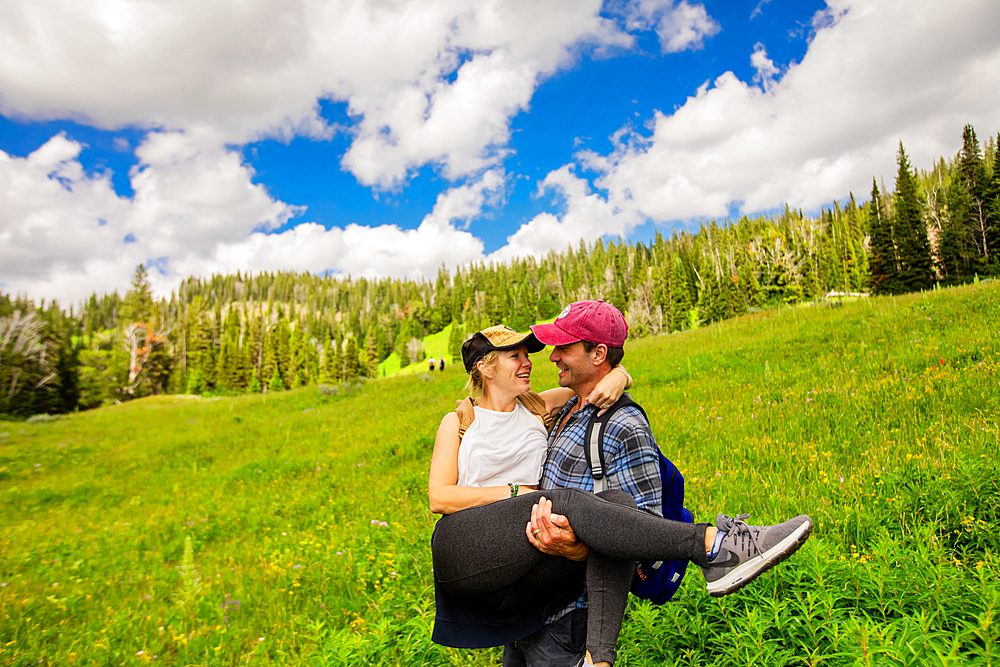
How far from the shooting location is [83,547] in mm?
7656

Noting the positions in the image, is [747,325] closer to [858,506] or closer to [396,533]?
[858,506]

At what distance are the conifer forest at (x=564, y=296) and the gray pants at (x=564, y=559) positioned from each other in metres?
21.5

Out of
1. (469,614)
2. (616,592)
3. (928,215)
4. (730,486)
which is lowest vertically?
(730,486)

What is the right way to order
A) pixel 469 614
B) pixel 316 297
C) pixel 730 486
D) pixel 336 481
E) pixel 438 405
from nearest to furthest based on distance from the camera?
pixel 469 614 < pixel 730 486 < pixel 336 481 < pixel 438 405 < pixel 316 297

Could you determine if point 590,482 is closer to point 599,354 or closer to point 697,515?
point 599,354

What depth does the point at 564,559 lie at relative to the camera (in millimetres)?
2166

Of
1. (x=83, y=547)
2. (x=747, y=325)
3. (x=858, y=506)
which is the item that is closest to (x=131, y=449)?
(x=83, y=547)

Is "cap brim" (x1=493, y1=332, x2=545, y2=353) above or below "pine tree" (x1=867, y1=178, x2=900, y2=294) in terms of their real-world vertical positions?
below

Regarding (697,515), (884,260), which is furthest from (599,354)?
(884,260)

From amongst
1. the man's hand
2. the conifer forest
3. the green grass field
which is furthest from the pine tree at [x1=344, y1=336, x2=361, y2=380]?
the man's hand

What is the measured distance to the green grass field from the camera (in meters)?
2.81

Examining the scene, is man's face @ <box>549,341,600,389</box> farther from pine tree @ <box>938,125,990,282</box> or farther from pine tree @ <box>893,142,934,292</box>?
pine tree @ <box>938,125,990,282</box>

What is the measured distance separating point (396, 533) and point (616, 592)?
476 cm

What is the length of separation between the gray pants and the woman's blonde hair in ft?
2.96
